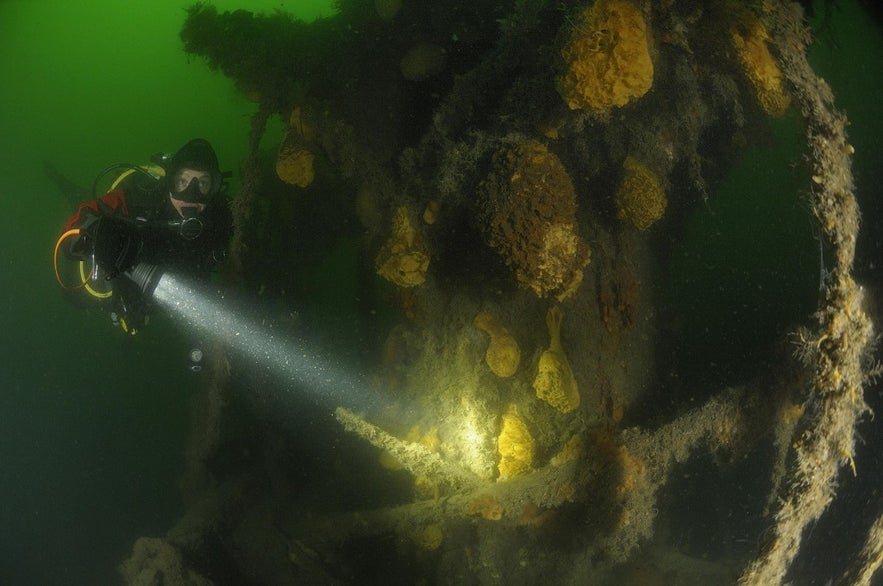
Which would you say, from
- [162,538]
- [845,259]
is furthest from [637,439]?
[162,538]

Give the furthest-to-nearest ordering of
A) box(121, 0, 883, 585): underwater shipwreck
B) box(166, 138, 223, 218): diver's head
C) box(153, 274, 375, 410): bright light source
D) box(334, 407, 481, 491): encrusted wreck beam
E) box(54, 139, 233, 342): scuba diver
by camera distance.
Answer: box(166, 138, 223, 218): diver's head
box(54, 139, 233, 342): scuba diver
box(153, 274, 375, 410): bright light source
box(334, 407, 481, 491): encrusted wreck beam
box(121, 0, 883, 585): underwater shipwreck

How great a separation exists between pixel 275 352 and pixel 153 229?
6.09ft

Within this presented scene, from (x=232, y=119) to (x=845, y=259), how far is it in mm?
6591

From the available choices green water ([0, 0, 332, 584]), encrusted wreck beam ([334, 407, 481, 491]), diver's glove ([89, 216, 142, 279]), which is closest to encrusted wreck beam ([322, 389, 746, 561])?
encrusted wreck beam ([334, 407, 481, 491])

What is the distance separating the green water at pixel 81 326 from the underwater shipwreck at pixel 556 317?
1.89m

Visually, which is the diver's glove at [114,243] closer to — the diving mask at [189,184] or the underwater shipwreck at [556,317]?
the diving mask at [189,184]

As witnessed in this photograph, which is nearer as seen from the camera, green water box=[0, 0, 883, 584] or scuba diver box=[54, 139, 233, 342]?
green water box=[0, 0, 883, 584]

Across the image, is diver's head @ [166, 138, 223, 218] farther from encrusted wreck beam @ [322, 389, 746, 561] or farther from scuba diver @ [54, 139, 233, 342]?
encrusted wreck beam @ [322, 389, 746, 561]

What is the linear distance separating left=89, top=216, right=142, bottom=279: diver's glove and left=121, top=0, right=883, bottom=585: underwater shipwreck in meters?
1.01

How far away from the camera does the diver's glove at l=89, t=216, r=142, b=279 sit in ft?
12.2

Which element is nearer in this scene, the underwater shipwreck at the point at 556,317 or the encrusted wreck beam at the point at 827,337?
the encrusted wreck beam at the point at 827,337

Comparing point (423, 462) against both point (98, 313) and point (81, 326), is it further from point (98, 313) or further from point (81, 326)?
point (81, 326)

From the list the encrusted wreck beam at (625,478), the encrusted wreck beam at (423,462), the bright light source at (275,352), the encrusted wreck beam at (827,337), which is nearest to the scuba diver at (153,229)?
the bright light source at (275,352)

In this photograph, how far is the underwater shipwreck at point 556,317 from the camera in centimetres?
275
